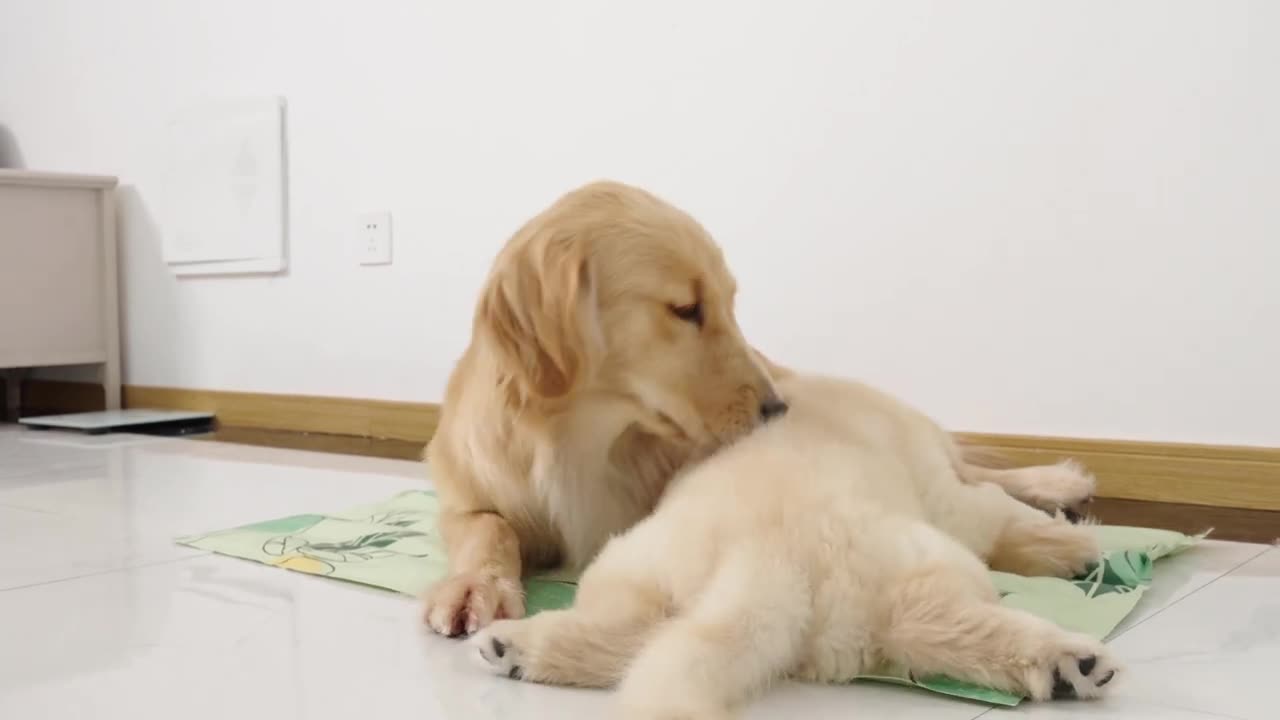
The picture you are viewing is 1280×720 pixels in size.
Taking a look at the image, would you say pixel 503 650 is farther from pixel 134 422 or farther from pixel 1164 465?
pixel 134 422

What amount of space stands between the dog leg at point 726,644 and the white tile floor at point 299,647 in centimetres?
6

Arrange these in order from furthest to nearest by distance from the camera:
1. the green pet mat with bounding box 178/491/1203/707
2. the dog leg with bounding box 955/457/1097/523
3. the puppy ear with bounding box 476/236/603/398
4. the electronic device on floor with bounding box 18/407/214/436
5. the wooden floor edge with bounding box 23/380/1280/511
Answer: the electronic device on floor with bounding box 18/407/214/436
the wooden floor edge with bounding box 23/380/1280/511
the dog leg with bounding box 955/457/1097/523
the puppy ear with bounding box 476/236/603/398
the green pet mat with bounding box 178/491/1203/707

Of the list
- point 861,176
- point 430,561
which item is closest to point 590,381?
point 430,561

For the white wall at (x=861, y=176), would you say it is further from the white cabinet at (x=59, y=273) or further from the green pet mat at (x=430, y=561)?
the white cabinet at (x=59, y=273)

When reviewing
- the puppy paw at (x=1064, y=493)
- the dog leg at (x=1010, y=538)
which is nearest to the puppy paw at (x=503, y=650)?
the dog leg at (x=1010, y=538)

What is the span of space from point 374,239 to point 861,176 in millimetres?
1490

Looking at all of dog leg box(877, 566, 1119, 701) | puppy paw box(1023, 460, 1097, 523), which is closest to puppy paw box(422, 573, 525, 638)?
dog leg box(877, 566, 1119, 701)

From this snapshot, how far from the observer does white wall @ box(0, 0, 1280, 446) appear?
75.9 inches

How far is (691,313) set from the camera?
1.40 metres

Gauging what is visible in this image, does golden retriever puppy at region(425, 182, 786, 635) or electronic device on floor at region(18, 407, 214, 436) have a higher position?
golden retriever puppy at region(425, 182, 786, 635)

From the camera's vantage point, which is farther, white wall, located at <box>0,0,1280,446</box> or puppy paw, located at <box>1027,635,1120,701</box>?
white wall, located at <box>0,0,1280,446</box>

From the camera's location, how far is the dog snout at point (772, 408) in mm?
1357

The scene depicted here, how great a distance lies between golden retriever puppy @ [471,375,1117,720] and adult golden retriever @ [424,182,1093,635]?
190 mm

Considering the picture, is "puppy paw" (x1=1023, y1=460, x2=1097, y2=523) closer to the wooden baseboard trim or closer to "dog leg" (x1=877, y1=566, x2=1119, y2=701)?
"dog leg" (x1=877, y1=566, x2=1119, y2=701)
